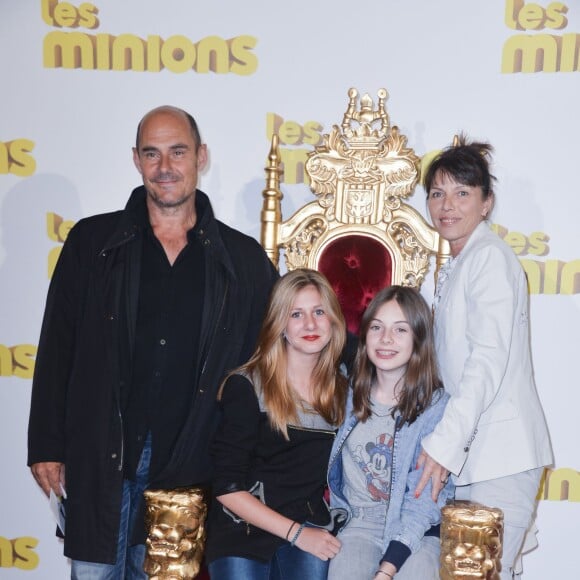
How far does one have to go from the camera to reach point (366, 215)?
266cm

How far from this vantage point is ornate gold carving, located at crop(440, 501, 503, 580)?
1.89 m

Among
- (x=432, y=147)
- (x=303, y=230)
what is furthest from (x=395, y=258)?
(x=432, y=147)

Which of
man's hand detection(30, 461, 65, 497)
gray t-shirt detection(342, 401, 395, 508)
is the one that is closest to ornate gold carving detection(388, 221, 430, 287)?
gray t-shirt detection(342, 401, 395, 508)

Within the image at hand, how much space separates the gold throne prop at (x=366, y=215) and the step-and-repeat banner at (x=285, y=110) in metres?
0.36

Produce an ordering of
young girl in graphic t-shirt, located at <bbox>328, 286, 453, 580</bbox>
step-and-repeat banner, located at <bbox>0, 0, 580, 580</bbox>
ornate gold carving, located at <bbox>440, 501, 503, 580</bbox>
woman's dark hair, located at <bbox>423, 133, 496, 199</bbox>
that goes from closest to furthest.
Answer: ornate gold carving, located at <bbox>440, 501, 503, 580</bbox>
young girl in graphic t-shirt, located at <bbox>328, 286, 453, 580</bbox>
woman's dark hair, located at <bbox>423, 133, 496, 199</bbox>
step-and-repeat banner, located at <bbox>0, 0, 580, 580</bbox>

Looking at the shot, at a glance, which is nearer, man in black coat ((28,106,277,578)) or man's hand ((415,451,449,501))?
man's hand ((415,451,449,501))

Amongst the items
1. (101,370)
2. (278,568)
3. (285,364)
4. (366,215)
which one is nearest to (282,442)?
(285,364)

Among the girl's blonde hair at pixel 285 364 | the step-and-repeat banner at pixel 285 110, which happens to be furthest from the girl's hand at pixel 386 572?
the step-and-repeat banner at pixel 285 110

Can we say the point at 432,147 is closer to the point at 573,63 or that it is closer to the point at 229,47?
the point at 573,63

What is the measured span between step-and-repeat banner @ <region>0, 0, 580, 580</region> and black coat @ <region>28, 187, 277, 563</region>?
0.89 meters

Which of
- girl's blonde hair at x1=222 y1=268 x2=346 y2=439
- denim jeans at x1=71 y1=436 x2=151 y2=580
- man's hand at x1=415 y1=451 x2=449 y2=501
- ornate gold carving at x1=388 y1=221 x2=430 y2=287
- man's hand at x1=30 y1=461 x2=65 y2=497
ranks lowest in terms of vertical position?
denim jeans at x1=71 y1=436 x2=151 y2=580

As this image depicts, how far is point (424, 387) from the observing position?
7.04ft

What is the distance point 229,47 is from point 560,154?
1503 millimetres

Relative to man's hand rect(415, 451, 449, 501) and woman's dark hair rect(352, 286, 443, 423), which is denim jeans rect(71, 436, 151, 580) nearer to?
woman's dark hair rect(352, 286, 443, 423)
